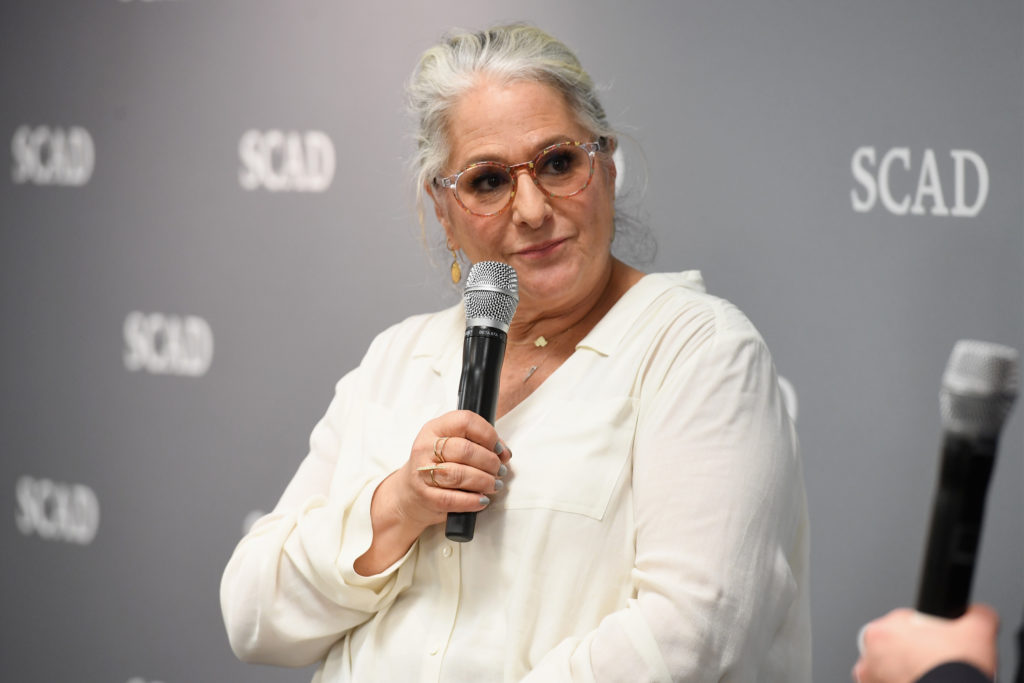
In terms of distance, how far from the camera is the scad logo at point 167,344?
2.55 m

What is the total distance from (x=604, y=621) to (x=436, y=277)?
110cm

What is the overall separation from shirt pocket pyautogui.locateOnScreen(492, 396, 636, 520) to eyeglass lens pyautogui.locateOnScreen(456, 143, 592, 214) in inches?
13.0

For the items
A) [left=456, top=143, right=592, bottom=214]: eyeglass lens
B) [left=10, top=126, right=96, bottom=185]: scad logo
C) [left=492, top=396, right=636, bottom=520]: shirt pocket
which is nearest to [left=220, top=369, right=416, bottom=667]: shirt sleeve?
[left=492, top=396, right=636, bottom=520]: shirt pocket

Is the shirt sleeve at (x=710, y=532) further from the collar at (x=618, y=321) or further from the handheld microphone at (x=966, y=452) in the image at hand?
the handheld microphone at (x=966, y=452)

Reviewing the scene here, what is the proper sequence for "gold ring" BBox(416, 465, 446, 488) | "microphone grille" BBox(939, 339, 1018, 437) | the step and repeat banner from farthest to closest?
the step and repeat banner < "gold ring" BBox(416, 465, 446, 488) < "microphone grille" BBox(939, 339, 1018, 437)

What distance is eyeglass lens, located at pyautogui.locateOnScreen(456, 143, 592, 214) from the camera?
1546mm

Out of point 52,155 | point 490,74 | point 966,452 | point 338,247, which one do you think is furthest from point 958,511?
point 52,155

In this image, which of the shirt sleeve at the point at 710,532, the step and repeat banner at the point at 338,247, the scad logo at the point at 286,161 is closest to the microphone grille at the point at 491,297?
the shirt sleeve at the point at 710,532

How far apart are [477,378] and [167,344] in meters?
1.48

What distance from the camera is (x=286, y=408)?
2.45 m

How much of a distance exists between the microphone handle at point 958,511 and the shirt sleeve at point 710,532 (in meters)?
0.54

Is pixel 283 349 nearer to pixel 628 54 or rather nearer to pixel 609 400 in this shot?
pixel 628 54

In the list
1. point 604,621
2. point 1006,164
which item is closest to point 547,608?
point 604,621

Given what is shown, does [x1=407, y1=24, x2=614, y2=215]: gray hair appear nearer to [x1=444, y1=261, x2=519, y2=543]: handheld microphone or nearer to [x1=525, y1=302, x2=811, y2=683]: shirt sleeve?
[x1=444, y1=261, x2=519, y2=543]: handheld microphone
